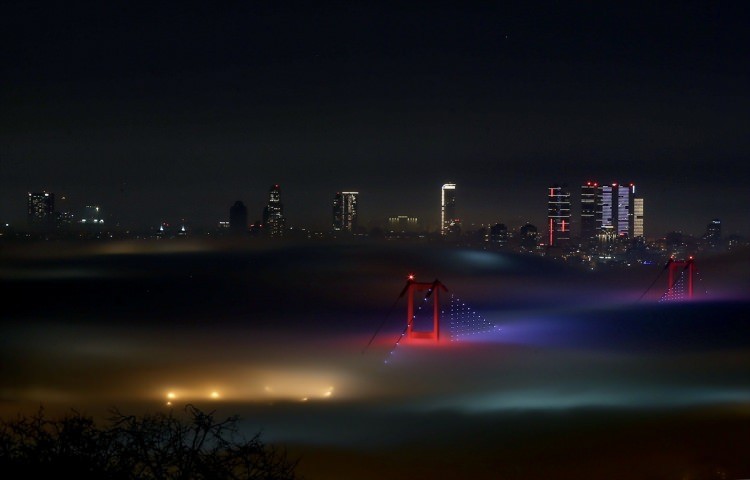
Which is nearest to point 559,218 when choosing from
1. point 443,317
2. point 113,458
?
point 443,317

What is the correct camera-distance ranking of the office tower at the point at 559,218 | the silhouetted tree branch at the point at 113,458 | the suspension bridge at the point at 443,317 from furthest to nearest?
the office tower at the point at 559,218 < the suspension bridge at the point at 443,317 < the silhouetted tree branch at the point at 113,458

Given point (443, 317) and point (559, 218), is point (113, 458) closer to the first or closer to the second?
point (443, 317)

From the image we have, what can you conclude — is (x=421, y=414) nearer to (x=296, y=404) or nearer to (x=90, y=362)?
(x=296, y=404)

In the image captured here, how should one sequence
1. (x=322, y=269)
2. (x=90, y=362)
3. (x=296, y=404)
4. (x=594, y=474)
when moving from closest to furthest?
(x=594, y=474) → (x=296, y=404) → (x=90, y=362) → (x=322, y=269)

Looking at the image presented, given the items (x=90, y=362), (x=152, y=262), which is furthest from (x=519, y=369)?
(x=152, y=262)

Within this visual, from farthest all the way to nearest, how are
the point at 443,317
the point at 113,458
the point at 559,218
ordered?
the point at 559,218 → the point at 443,317 → the point at 113,458

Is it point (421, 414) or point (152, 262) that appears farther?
point (152, 262)

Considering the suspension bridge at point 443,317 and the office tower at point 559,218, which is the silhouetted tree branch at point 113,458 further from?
the office tower at point 559,218

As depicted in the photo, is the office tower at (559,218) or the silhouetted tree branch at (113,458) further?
the office tower at (559,218)

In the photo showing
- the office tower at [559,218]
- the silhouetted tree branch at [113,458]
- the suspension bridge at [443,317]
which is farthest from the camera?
the office tower at [559,218]

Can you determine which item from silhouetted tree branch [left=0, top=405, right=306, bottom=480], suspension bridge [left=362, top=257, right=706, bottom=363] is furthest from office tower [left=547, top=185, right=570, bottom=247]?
silhouetted tree branch [left=0, top=405, right=306, bottom=480]

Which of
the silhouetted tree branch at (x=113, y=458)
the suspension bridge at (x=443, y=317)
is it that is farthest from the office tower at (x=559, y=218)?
the silhouetted tree branch at (x=113, y=458)
